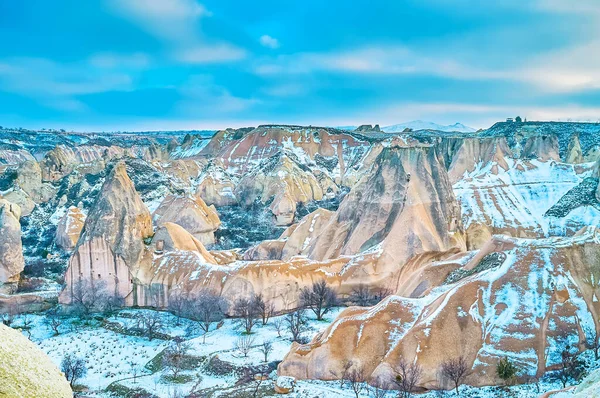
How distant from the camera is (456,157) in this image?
83.4 m

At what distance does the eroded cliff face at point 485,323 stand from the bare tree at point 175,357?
617cm

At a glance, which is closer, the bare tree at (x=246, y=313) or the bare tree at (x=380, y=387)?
the bare tree at (x=380, y=387)

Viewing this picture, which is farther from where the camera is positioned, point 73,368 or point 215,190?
point 215,190

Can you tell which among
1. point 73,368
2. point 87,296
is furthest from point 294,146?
point 73,368

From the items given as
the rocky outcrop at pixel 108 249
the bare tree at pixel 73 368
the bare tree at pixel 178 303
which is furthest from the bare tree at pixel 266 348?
the rocky outcrop at pixel 108 249

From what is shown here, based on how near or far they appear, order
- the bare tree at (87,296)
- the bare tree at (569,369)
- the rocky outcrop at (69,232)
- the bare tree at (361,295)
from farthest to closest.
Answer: the rocky outcrop at (69,232) → the bare tree at (361,295) → the bare tree at (87,296) → the bare tree at (569,369)

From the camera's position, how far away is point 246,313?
3497cm

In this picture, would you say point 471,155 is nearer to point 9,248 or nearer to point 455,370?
point 455,370

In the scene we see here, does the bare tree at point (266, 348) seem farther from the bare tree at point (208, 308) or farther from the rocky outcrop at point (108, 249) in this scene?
the rocky outcrop at point (108, 249)

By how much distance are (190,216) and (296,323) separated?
34.6 metres

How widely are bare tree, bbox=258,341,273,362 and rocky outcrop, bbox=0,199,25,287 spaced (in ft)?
87.0

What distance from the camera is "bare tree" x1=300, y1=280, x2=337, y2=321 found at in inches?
1425

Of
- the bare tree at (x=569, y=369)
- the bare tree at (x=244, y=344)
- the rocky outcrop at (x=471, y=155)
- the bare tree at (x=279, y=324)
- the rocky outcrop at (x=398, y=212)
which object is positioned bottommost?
the bare tree at (x=244, y=344)

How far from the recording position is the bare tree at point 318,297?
36.2 metres
